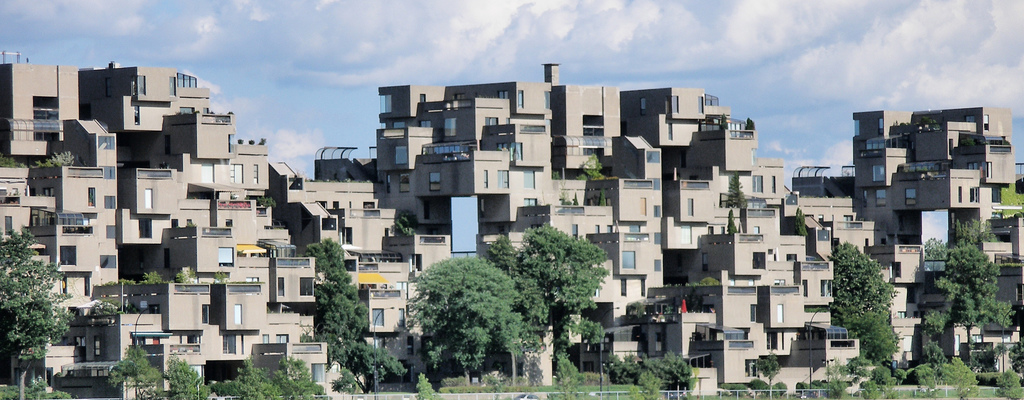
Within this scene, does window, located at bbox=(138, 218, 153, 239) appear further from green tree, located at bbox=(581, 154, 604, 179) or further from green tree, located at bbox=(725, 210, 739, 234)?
green tree, located at bbox=(725, 210, 739, 234)

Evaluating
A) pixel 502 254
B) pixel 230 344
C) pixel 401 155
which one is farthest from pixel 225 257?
pixel 401 155

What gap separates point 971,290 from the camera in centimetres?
16912

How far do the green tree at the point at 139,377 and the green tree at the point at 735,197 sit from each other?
5676 cm

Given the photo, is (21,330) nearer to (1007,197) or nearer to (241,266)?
(241,266)

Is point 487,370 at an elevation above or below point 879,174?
below

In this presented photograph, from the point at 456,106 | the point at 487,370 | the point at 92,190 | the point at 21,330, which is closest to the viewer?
the point at 21,330

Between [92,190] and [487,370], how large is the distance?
3072 cm

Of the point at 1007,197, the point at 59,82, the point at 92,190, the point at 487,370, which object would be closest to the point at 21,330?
the point at 92,190

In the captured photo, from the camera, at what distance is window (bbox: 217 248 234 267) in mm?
140250

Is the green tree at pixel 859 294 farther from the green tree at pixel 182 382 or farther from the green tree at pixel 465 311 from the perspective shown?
the green tree at pixel 182 382

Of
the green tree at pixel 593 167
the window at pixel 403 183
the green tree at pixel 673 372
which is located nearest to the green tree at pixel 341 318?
the window at pixel 403 183

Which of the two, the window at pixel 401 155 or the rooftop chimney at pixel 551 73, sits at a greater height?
the rooftop chimney at pixel 551 73

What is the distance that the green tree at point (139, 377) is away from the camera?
412ft

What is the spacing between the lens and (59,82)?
14612 cm
